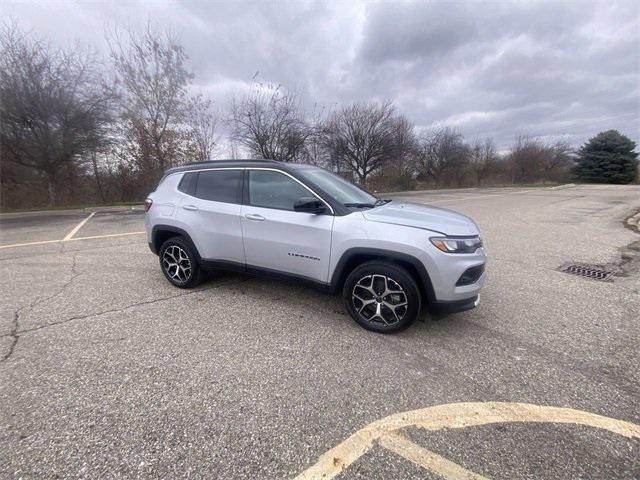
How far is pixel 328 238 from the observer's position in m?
3.24

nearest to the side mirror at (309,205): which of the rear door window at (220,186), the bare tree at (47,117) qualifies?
the rear door window at (220,186)

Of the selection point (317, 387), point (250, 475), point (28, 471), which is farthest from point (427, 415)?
point (28, 471)

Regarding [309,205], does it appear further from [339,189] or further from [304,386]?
[304,386]

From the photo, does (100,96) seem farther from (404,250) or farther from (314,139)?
(404,250)

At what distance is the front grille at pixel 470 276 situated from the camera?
296cm

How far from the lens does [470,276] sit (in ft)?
9.98

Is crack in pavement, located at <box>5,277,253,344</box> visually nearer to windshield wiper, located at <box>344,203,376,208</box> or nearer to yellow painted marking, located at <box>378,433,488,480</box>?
windshield wiper, located at <box>344,203,376,208</box>

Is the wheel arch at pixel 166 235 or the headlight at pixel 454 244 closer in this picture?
the headlight at pixel 454 244

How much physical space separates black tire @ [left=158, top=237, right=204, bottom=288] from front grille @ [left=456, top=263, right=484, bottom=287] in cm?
324

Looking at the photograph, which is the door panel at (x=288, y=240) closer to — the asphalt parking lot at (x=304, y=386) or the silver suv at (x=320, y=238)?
the silver suv at (x=320, y=238)

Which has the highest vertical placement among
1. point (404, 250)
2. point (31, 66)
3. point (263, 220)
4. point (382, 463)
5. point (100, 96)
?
point (31, 66)

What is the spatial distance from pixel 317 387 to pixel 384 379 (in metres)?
0.55

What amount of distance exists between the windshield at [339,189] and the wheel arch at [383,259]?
25.5 inches

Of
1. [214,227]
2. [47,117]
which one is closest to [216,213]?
[214,227]
